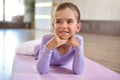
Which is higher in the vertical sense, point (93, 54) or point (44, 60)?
point (44, 60)

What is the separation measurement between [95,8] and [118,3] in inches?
30.1

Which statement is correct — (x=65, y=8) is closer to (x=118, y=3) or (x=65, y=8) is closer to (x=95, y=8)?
(x=118, y=3)

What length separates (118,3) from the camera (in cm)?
488

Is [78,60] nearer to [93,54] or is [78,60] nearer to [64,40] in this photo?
[64,40]

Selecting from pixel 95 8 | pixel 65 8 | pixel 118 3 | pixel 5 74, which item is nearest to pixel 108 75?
pixel 65 8

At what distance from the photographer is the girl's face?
1067mm

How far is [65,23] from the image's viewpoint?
3.52 ft

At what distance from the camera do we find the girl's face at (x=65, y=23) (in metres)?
1.07

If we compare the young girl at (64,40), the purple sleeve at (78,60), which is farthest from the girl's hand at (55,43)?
the purple sleeve at (78,60)

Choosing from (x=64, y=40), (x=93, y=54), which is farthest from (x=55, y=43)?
(x=93, y=54)

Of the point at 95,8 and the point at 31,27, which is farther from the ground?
the point at 95,8

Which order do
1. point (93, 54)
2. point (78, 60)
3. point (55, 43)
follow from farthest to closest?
point (93, 54)
point (78, 60)
point (55, 43)

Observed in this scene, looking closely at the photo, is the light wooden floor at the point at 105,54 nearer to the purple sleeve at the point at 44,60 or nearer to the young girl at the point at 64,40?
the young girl at the point at 64,40

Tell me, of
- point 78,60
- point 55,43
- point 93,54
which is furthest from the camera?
point 93,54
